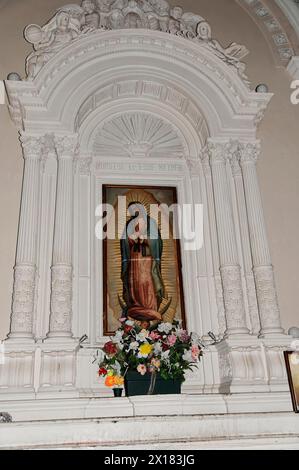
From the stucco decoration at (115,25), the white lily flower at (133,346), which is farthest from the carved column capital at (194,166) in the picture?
the white lily flower at (133,346)

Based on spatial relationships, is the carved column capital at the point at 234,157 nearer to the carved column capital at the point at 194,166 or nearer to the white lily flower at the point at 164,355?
the carved column capital at the point at 194,166

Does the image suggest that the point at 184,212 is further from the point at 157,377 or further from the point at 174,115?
the point at 157,377

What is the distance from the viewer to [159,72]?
653 centimetres

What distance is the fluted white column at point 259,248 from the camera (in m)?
5.20

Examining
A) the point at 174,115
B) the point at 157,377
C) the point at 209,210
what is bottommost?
the point at 157,377

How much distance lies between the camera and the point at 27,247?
523cm

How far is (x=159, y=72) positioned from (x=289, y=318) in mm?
3784

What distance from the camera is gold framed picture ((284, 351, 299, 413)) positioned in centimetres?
421

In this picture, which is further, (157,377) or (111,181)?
(111,181)

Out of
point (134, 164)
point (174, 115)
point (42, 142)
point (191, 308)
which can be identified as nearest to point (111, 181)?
point (134, 164)

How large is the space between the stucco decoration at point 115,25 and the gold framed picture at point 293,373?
12.5 feet

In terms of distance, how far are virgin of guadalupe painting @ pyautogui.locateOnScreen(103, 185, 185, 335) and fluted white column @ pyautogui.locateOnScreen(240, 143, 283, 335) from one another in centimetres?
96

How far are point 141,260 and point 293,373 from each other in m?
2.28

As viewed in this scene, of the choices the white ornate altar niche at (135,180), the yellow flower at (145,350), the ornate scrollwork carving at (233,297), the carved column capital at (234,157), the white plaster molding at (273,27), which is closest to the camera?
the yellow flower at (145,350)
